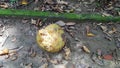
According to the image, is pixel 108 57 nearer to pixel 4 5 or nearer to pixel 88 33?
pixel 88 33

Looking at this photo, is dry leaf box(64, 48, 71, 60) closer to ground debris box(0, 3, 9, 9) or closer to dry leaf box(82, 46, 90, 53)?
dry leaf box(82, 46, 90, 53)

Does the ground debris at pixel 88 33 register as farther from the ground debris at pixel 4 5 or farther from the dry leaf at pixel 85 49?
the ground debris at pixel 4 5

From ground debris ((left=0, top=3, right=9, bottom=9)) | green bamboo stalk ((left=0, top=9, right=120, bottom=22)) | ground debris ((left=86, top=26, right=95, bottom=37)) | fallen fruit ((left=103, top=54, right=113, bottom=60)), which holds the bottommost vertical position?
fallen fruit ((left=103, top=54, right=113, bottom=60))

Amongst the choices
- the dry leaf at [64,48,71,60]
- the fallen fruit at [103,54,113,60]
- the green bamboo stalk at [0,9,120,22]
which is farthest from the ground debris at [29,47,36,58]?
the fallen fruit at [103,54,113,60]

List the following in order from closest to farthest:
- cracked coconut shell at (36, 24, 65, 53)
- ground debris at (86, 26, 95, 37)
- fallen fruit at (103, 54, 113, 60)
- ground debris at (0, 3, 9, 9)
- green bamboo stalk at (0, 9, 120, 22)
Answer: cracked coconut shell at (36, 24, 65, 53)
fallen fruit at (103, 54, 113, 60)
ground debris at (86, 26, 95, 37)
green bamboo stalk at (0, 9, 120, 22)
ground debris at (0, 3, 9, 9)

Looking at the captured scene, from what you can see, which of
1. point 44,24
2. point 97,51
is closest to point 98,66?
point 97,51

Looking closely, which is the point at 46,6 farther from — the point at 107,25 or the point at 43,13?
the point at 107,25
